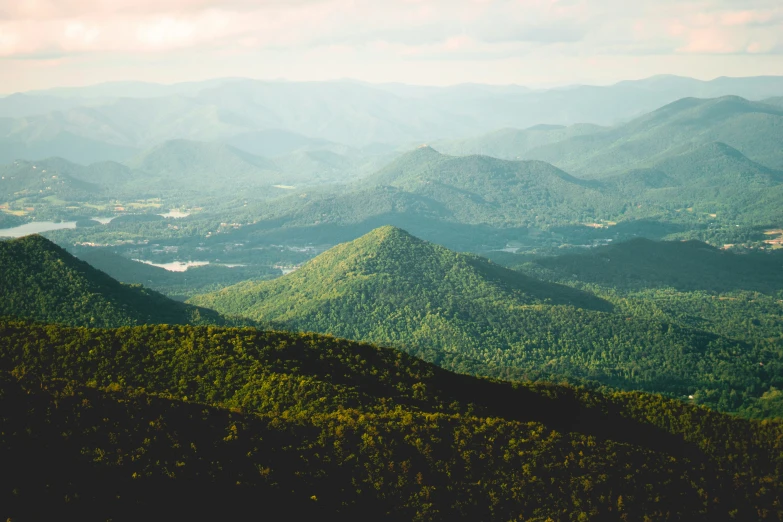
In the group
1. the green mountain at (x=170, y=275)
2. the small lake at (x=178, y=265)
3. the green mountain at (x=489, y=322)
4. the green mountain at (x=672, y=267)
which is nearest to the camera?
the green mountain at (x=489, y=322)

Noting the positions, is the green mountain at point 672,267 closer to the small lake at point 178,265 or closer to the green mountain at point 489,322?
the green mountain at point 489,322

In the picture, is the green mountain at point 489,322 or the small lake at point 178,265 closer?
the green mountain at point 489,322

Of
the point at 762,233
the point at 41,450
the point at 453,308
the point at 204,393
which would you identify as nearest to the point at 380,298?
the point at 453,308

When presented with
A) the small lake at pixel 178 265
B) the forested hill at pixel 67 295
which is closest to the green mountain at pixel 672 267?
the small lake at pixel 178 265

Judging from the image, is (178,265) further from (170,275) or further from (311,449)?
(311,449)

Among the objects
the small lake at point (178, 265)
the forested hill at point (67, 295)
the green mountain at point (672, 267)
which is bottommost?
the green mountain at point (672, 267)

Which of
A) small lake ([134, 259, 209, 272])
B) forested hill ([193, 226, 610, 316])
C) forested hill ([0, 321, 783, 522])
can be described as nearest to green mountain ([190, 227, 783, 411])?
forested hill ([193, 226, 610, 316])

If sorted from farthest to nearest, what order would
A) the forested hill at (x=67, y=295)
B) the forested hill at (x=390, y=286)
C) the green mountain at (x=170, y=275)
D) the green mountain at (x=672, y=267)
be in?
1. the green mountain at (x=672, y=267)
2. the green mountain at (x=170, y=275)
3. the forested hill at (x=390, y=286)
4. the forested hill at (x=67, y=295)
